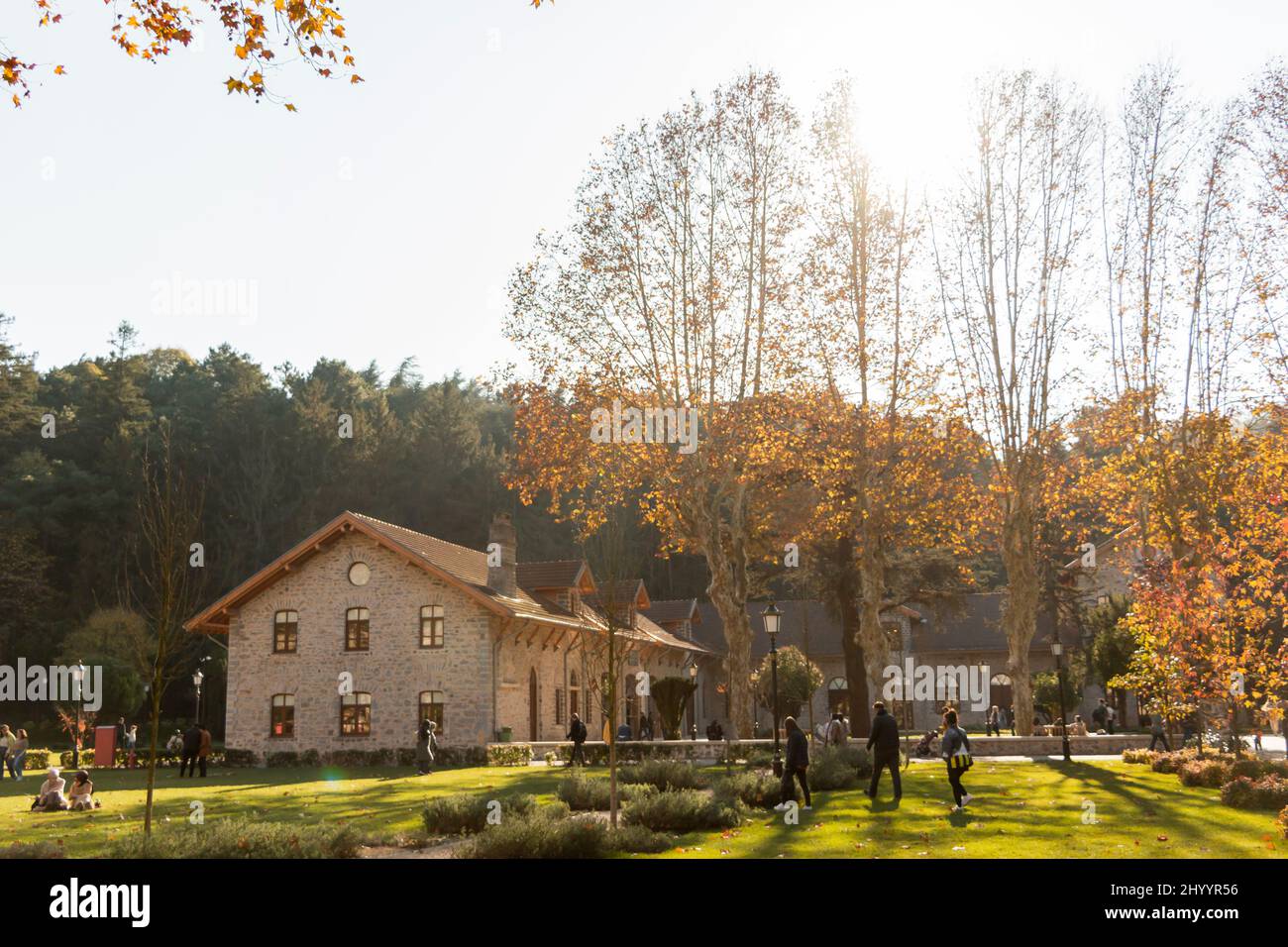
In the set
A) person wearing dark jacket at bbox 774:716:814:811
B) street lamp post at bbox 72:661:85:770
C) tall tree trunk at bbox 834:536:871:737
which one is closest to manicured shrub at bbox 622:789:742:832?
person wearing dark jacket at bbox 774:716:814:811

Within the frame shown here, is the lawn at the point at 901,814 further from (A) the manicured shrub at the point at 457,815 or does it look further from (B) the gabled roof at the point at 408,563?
(B) the gabled roof at the point at 408,563

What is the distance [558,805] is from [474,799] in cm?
132

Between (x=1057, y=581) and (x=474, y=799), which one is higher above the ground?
(x=1057, y=581)

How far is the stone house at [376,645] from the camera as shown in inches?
1304

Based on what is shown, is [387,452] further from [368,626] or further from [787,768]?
[787,768]

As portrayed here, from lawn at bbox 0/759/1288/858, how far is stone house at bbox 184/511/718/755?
236 inches

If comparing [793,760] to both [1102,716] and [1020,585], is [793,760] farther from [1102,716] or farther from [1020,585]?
[1102,716]

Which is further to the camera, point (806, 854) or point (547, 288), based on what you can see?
point (547, 288)

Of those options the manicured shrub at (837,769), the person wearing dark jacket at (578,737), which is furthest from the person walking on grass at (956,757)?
the person wearing dark jacket at (578,737)

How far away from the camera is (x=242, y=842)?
464 inches

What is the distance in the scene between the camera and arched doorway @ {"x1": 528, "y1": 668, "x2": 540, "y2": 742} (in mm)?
36000
